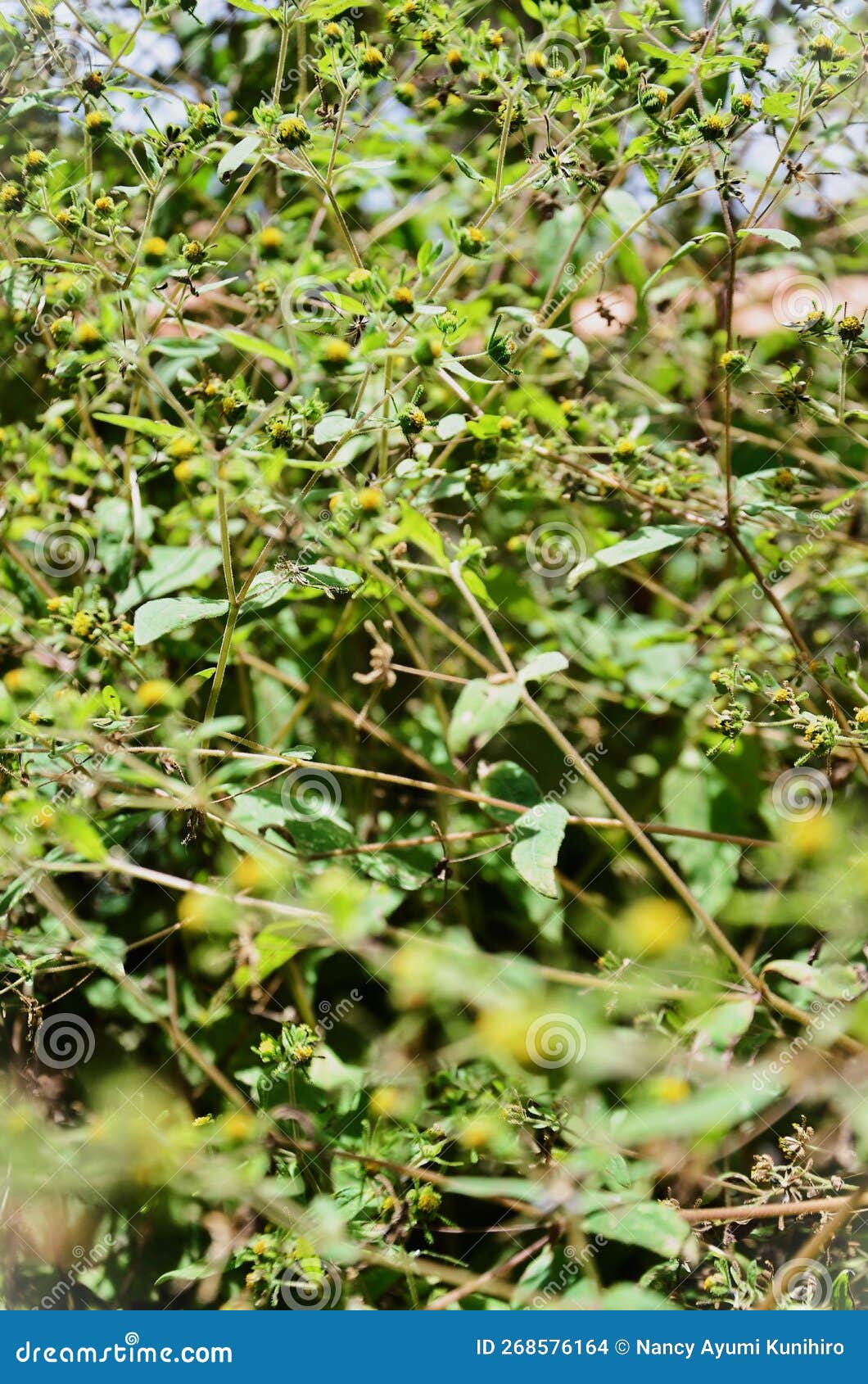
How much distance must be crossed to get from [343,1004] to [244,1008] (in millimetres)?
139

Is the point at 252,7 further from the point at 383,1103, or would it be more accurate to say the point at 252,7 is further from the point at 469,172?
the point at 383,1103

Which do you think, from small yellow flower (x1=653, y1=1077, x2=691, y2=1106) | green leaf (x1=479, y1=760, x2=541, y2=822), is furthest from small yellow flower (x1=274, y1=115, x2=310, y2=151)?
small yellow flower (x1=653, y1=1077, x2=691, y2=1106)

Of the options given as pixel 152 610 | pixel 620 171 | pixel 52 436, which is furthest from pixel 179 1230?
pixel 620 171

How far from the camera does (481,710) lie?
1221 millimetres

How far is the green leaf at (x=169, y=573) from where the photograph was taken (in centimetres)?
137

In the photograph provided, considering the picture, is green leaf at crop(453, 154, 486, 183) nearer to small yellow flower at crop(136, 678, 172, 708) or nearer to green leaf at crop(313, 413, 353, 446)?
green leaf at crop(313, 413, 353, 446)

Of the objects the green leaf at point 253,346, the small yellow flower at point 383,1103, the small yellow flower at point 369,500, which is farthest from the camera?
the small yellow flower at point 383,1103

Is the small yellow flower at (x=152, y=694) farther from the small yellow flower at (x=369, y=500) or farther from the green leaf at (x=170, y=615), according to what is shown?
the small yellow flower at (x=369, y=500)

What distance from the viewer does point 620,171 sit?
1427 millimetres

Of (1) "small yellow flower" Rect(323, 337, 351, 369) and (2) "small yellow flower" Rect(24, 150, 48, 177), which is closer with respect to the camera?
(1) "small yellow flower" Rect(323, 337, 351, 369)

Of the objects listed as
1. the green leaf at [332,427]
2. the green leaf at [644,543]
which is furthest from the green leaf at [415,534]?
the green leaf at [644,543]

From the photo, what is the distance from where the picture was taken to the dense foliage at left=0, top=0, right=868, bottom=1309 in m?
1.20

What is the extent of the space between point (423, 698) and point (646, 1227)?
2.45 ft

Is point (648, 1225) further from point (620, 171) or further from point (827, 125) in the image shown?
point (827, 125)
